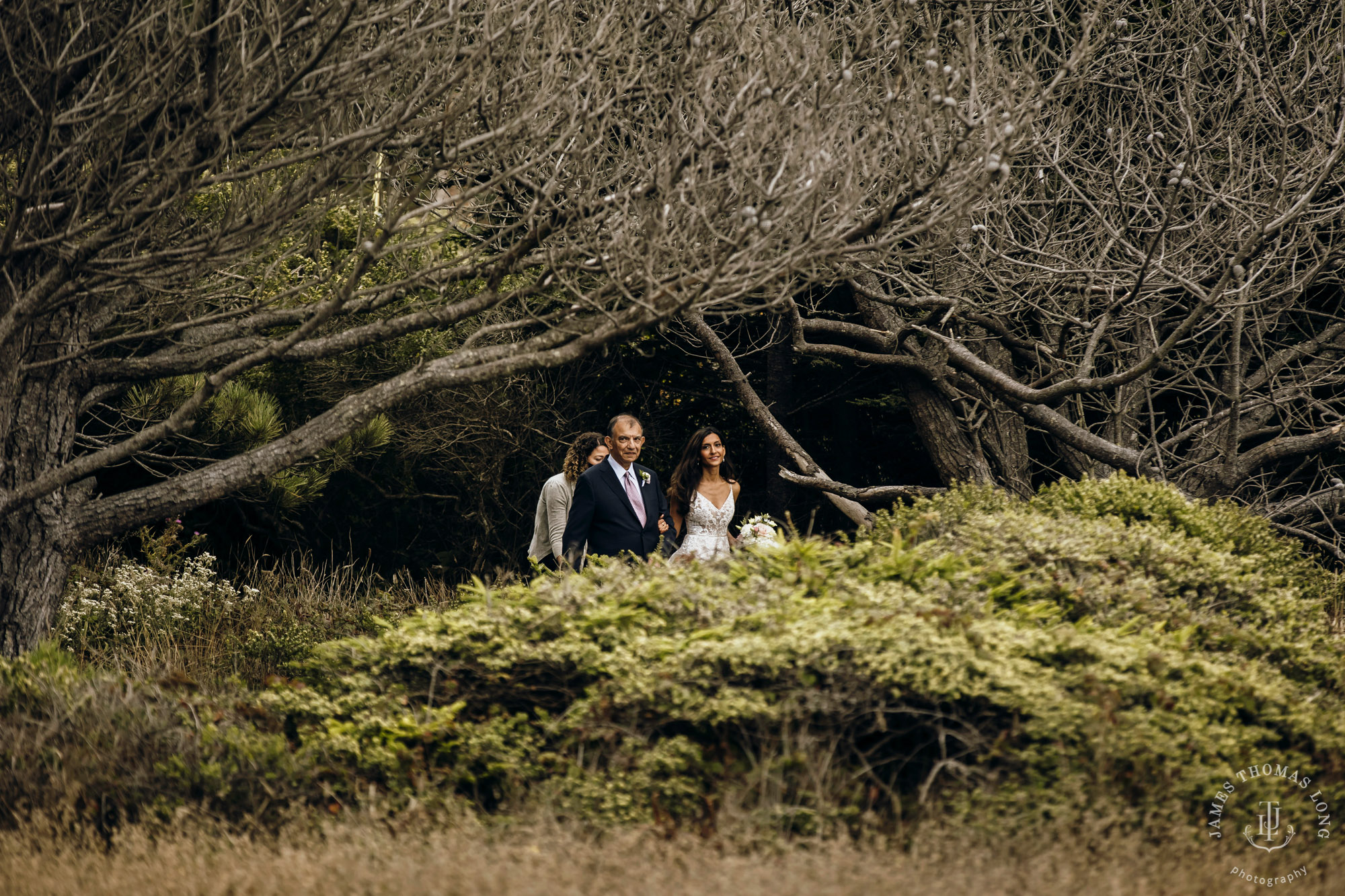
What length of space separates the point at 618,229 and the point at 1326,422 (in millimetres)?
7624

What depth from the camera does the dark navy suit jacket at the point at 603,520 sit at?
6367 mm

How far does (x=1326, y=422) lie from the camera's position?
960cm

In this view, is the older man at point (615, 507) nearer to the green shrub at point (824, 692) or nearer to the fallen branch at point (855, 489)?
the green shrub at point (824, 692)

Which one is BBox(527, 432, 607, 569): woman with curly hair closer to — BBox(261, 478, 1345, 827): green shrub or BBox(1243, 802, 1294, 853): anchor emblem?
BBox(261, 478, 1345, 827): green shrub

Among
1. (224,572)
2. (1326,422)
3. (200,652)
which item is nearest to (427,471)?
(224,572)

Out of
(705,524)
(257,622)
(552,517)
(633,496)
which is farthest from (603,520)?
(257,622)

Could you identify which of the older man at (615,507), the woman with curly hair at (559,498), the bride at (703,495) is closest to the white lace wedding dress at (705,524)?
the bride at (703,495)

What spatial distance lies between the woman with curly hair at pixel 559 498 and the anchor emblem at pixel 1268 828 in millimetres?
4379

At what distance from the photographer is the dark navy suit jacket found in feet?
20.9

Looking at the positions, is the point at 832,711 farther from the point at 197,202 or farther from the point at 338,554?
the point at 338,554

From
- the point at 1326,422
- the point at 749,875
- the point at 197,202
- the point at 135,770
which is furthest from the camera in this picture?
the point at 1326,422

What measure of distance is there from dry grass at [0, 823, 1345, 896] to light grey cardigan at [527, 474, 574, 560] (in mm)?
3809

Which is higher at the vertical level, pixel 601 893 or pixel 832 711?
pixel 832 711

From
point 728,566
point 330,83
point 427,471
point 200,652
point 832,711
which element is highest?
point 330,83
